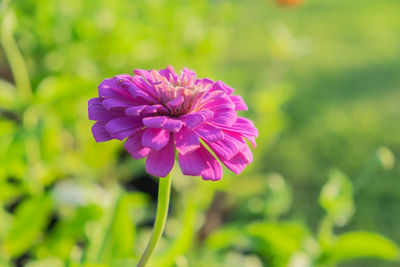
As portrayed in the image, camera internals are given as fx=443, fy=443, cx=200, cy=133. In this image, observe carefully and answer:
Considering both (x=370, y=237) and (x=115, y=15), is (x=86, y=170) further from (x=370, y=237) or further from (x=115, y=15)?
(x=370, y=237)

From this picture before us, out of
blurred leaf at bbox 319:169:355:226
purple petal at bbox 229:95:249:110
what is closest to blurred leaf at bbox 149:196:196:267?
blurred leaf at bbox 319:169:355:226

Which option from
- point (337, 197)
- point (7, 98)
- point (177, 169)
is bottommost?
point (177, 169)

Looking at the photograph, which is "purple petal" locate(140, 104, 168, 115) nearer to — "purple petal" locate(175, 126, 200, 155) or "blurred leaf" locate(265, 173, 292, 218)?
"purple petal" locate(175, 126, 200, 155)

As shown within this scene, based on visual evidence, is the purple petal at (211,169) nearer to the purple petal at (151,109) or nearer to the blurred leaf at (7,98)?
the purple petal at (151,109)

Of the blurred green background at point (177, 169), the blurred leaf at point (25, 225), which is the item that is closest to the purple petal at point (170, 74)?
the blurred green background at point (177, 169)

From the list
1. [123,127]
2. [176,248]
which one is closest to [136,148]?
[123,127]

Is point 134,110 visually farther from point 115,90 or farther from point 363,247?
point 363,247

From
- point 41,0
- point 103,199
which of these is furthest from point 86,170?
point 41,0
